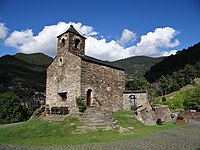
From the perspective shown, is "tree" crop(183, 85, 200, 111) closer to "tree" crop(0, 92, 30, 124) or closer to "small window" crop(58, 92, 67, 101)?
"small window" crop(58, 92, 67, 101)

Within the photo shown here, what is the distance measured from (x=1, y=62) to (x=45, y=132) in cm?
5928

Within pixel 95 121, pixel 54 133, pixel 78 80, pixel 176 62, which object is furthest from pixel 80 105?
pixel 176 62

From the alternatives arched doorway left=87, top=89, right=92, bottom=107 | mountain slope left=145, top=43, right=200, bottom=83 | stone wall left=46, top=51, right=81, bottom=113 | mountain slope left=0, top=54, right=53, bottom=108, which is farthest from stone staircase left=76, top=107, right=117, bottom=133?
mountain slope left=145, top=43, right=200, bottom=83

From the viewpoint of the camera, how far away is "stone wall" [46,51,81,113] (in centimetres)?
2017

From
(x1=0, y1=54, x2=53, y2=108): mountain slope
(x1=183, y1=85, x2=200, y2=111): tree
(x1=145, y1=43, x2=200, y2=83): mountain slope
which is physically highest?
(x1=145, y1=43, x2=200, y2=83): mountain slope

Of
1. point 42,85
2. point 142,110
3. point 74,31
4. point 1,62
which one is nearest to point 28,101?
point 42,85

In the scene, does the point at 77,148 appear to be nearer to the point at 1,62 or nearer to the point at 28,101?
the point at 28,101

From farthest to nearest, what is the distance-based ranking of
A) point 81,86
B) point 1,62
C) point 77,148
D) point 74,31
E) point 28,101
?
1. point 1,62
2. point 28,101
3. point 74,31
4. point 81,86
5. point 77,148

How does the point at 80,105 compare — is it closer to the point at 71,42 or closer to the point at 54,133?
the point at 54,133

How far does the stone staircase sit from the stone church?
3.47 meters

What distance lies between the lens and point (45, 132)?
43.1ft

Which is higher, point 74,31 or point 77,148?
point 74,31

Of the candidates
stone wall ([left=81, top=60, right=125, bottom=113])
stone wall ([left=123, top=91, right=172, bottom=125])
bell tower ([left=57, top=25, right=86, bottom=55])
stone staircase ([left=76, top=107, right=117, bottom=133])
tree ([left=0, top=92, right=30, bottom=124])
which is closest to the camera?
stone staircase ([left=76, top=107, right=117, bottom=133])

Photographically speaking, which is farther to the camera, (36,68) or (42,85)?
(36,68)
